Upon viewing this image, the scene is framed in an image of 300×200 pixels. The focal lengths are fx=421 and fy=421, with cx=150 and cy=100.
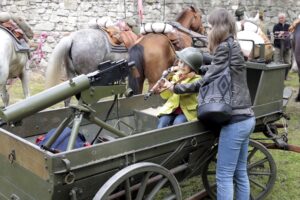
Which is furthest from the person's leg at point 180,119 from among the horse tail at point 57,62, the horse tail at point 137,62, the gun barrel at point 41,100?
the horse tail at point 57,62

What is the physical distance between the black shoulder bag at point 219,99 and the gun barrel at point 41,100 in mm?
807

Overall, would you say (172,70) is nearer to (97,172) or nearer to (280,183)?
(97,172)

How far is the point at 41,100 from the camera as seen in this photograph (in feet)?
8.35

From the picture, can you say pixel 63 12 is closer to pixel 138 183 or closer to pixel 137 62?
pixel 137 62

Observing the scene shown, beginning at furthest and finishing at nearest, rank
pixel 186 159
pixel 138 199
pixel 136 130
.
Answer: pixel 136 130
pixel 186 159
pixel 138 199

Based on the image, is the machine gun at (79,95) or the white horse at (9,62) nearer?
the machine gun at (79,95)

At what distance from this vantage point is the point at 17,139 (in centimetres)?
246

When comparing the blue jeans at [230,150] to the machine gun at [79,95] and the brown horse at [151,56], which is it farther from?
the brown horse at [151,56]

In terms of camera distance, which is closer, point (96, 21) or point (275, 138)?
point (275, 138)

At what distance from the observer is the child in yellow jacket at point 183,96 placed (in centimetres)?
326

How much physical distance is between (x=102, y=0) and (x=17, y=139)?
27.9ft

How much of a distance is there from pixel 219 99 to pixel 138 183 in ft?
2.52

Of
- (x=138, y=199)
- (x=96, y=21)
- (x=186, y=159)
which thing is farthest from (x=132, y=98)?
(x=96, y=21)

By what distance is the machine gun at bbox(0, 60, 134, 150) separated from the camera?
2.51 meters
